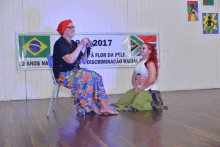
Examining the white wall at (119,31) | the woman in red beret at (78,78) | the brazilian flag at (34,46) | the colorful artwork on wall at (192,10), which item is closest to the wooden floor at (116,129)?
the woman in red beret at (78,78)

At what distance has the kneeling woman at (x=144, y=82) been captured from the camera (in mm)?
3586

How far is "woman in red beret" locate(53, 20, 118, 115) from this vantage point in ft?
10.8

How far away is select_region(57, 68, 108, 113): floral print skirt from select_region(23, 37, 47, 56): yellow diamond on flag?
196 centimetres

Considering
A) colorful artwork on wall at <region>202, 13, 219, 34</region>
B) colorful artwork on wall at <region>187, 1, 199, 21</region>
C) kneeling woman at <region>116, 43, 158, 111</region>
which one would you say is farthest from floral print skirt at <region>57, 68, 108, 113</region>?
colorful artwork on wall at <region>202, 13, 219, 34</region>

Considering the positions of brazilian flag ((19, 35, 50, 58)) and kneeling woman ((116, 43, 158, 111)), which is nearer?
kneeling woman ((116, 43, 158, 111))

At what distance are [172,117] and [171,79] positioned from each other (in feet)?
9.68

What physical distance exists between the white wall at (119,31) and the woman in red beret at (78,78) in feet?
6.32

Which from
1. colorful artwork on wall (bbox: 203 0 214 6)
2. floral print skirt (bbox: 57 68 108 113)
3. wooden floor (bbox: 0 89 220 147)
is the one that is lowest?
wooden floor (bbox: 0 89 220 147)

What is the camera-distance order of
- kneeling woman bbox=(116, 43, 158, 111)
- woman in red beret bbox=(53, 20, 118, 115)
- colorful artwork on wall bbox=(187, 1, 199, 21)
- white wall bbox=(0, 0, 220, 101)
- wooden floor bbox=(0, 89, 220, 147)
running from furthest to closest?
1. colorful artwork on wall bbox=(187, 1, 199, 21)
2. white wall bbox=(0, 0, 220, 101)
3. kneeling woman bbox=(116, 43, 158, 111)
4. woman in red beret bbox=(53, 20, 118, 115)
5. wooden floor bbox=(0, 89, 220, 147)

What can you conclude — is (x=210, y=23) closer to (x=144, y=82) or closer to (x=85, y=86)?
(x=144, y=82)

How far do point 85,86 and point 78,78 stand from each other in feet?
0.44

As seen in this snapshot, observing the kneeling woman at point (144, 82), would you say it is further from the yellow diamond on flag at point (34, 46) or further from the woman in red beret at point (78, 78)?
the yellow diamond on flag at point (34, 46)

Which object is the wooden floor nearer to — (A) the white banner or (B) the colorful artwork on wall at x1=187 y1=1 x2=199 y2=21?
(A) the white banner

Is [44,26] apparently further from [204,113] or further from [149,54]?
[204,113]
